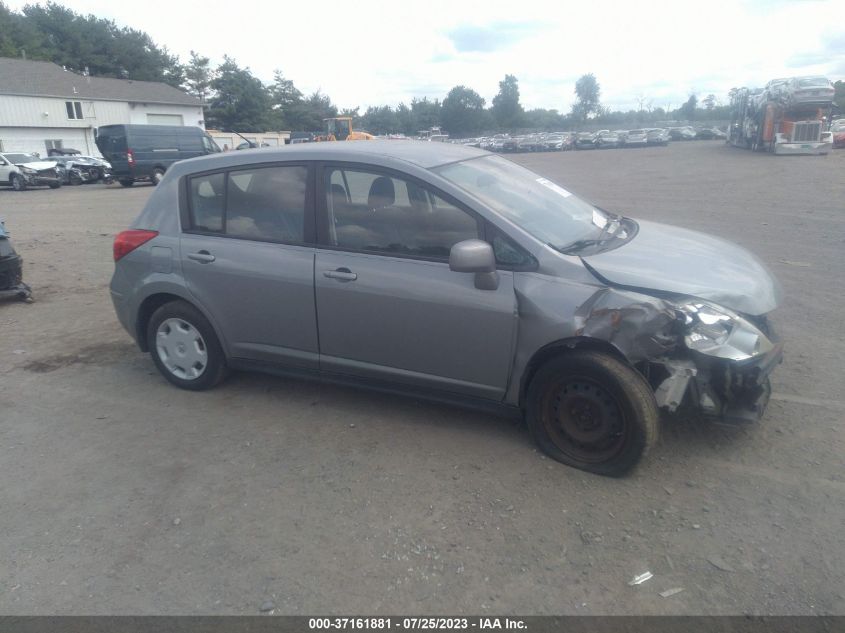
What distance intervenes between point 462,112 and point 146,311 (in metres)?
74.3

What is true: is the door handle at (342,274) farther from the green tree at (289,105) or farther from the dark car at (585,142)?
the green tree at (289,105)

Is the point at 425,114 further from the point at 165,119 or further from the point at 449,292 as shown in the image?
the point at 449,292

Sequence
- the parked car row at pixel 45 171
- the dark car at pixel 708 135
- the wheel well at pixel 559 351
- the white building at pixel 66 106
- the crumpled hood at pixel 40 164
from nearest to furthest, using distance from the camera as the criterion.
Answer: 1. the wheel well at pixel 559 351
2. the parked car row at pixel 45 171
3. the crumpled hood at pixel 40 164
4. the white building at pixel 66 106
5. the dark car at pixel 708 135

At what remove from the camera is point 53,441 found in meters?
4.38

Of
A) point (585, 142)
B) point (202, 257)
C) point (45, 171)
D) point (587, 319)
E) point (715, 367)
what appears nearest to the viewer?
point (715, 367)

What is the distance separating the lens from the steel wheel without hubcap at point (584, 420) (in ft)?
11.9

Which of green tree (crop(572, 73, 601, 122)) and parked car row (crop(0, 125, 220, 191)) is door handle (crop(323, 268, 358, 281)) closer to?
parked car row (crop(0, 125, 220, 191))

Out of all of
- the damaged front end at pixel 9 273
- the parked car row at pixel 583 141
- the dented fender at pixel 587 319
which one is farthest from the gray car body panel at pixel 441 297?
the parked car row at pixel 583 141

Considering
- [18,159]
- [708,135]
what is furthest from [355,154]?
[708,135]

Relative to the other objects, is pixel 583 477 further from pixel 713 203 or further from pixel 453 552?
pixel 713 203

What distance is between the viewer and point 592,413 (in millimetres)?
3668

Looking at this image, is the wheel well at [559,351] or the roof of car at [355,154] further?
the roof of car at [355,154]

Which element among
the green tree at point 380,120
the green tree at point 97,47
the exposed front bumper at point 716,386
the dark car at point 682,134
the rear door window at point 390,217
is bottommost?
the exposed front bumper at point 716,386

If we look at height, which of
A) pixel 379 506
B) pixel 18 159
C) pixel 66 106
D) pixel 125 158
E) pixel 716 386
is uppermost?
pixel 66 106
